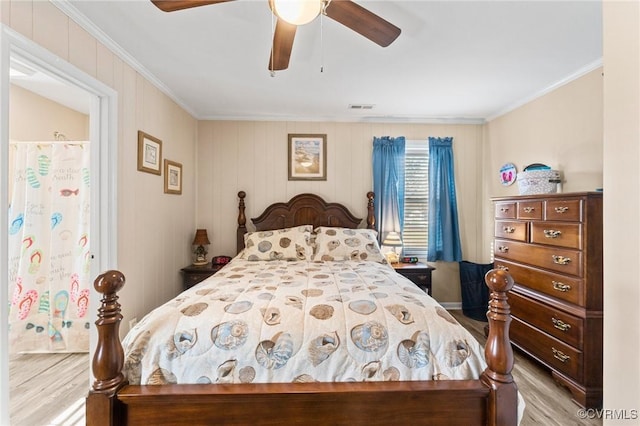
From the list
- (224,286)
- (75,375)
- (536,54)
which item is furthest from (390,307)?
(75,375)

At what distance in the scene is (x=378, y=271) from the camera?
241 centimetres

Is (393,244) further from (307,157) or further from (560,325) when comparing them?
(560,325)

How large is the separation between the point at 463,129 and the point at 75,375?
4745 mm

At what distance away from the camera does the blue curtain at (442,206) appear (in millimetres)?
3666

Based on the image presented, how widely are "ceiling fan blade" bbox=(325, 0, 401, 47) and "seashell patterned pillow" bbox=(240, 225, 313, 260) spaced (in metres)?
2.09

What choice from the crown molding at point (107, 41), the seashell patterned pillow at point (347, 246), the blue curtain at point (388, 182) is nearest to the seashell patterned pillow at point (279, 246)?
the seashell patterned pillow at point (347, 246)

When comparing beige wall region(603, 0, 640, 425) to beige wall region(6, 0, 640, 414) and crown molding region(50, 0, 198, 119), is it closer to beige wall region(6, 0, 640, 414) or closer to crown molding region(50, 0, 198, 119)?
beige wall region(6, 0, 640, 414)

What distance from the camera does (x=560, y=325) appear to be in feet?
6.91

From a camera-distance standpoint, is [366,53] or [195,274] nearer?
[366,53]

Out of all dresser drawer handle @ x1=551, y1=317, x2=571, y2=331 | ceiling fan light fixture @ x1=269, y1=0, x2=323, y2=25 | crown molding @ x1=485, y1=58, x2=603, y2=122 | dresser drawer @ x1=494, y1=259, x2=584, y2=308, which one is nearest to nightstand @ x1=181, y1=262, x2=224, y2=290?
ceiling fan light fixture @ x1=269, y1=0, x2=323, y2=25

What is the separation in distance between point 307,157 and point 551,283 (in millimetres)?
2738

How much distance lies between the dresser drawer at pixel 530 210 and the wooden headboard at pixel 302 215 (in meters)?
1.55

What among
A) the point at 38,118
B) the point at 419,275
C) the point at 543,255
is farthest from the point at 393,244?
the point at 38,118

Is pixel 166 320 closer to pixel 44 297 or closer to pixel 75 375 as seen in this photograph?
pixel 75 375
